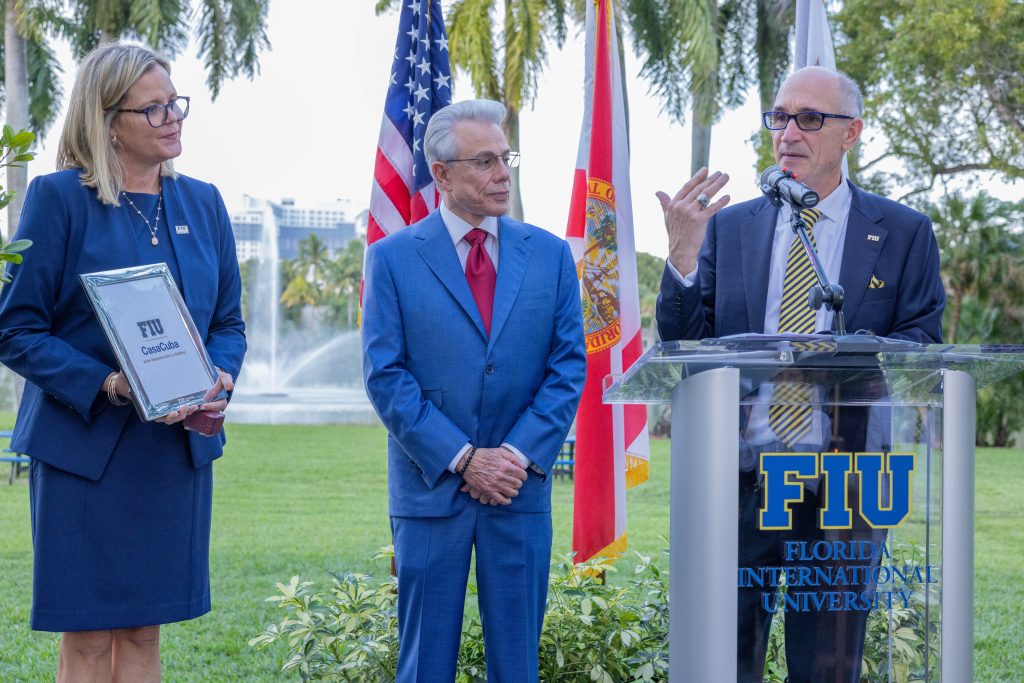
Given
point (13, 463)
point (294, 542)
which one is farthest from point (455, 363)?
point (13, 463)

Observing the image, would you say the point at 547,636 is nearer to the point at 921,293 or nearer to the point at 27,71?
the point at 921,293

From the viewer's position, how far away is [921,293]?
3.37m

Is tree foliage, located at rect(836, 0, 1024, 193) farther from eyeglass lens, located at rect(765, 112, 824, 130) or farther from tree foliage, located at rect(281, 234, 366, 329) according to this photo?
tree foliage, located at rect(281, 234, 366, 329)

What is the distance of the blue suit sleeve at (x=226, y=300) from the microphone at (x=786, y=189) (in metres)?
1.71

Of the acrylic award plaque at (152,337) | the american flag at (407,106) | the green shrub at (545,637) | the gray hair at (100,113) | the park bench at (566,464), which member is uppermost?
the american flag at (407,106)

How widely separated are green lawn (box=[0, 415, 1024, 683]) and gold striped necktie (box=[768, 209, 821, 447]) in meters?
1.50

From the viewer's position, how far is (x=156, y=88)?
3.36m

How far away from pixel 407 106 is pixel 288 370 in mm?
33133

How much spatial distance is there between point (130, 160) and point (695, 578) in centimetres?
212

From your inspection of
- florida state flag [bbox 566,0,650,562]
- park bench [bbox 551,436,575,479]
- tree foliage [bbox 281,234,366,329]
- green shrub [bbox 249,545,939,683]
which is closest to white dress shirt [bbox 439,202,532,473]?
green shrub [bbox 249,545,939,683]

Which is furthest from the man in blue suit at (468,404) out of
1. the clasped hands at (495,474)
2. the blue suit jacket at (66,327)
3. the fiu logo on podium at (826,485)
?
the fiu logo on podium at (826,485)

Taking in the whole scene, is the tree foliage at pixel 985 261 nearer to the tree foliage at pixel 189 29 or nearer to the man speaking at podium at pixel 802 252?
the tree foliage at pixel 189 29

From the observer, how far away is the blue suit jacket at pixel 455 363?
324 centimetres

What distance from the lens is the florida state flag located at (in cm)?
555
